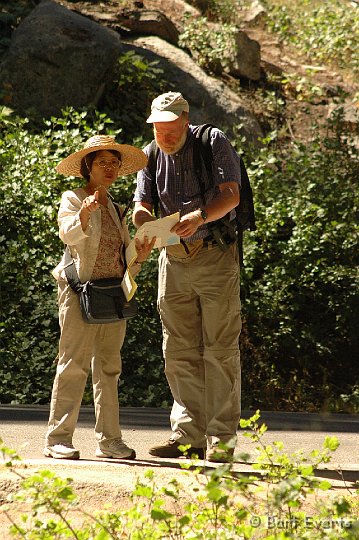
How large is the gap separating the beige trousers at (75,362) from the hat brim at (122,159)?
0.69 m

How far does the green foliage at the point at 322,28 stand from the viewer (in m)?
19.4

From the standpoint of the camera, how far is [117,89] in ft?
53.0

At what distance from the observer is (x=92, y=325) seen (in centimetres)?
636

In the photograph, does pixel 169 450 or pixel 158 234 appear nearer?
pixel 158 234

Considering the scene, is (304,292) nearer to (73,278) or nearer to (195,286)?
(195,286)

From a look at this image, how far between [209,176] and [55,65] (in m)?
9.45

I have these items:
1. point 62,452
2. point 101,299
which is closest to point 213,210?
point 101,299

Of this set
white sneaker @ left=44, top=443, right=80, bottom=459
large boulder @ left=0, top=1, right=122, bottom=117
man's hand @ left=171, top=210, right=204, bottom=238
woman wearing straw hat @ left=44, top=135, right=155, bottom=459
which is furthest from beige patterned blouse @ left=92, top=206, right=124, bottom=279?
large boulder @ left=0, top=1, right=122, bottom=117

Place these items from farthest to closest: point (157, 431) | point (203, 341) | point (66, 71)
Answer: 1. point (66, 71)
2. point (157, 431)
3. point (203, 341)

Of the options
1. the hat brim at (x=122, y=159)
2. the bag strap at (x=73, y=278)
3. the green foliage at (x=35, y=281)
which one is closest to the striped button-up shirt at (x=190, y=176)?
the hat brim at (x=122, y=159)

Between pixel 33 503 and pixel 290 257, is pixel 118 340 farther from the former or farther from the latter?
pixel 290 257

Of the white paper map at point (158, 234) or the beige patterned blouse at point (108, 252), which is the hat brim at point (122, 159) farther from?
the white paper map at point (158, 234)

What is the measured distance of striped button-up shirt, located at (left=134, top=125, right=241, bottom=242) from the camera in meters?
6.46

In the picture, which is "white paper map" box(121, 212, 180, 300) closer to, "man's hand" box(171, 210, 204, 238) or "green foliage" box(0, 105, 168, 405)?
"man's hand" box(171, 210, 204, 238)
